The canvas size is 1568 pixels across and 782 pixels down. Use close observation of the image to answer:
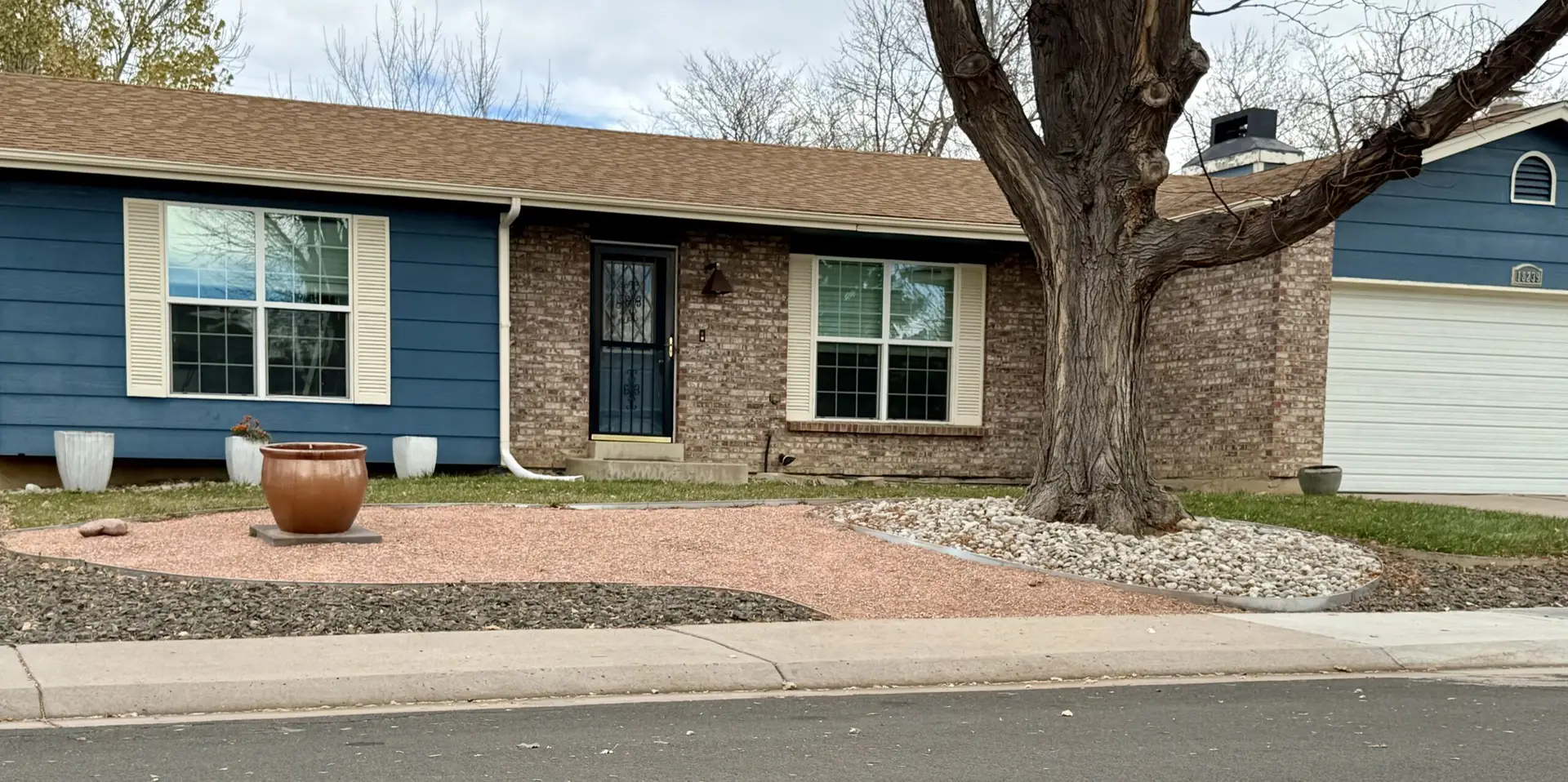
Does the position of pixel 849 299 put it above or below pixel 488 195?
below

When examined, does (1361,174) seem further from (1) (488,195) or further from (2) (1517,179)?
(1) (488,195)

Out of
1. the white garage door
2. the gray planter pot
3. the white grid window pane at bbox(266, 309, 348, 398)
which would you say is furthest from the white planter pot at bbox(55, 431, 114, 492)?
the white garage door

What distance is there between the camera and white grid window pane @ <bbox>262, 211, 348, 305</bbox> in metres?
13.1

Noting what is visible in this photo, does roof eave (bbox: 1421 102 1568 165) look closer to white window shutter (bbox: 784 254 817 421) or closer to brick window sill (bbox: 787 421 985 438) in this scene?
brick window sill (bbox: 787 421 985 438)

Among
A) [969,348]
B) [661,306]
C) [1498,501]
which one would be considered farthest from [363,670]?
[1498,501]

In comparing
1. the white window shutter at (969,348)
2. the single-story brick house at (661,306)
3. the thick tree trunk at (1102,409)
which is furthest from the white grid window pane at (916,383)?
the thick tree trunk at (1102,409)

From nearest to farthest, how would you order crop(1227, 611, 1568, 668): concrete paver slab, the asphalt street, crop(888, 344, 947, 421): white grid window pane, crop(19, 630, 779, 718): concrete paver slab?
the asphalt street < crop(19, 630, 779, 718): concrete paver slab < crop(1227, 611, 1568, 668): concrete paver slab < crop(888, 344, 947, 421): white grid window pane

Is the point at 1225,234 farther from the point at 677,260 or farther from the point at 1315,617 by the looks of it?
the point at 677,260

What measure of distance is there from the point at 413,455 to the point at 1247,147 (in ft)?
40.2

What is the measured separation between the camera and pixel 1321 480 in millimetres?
13719

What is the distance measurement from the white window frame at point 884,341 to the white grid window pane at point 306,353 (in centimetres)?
534

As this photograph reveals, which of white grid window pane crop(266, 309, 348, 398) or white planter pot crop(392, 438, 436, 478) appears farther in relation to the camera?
white planter pot crop(392, 438, 436, 478)

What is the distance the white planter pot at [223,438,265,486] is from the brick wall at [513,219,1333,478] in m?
2.77

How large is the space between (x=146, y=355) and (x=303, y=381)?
4.92 ft
